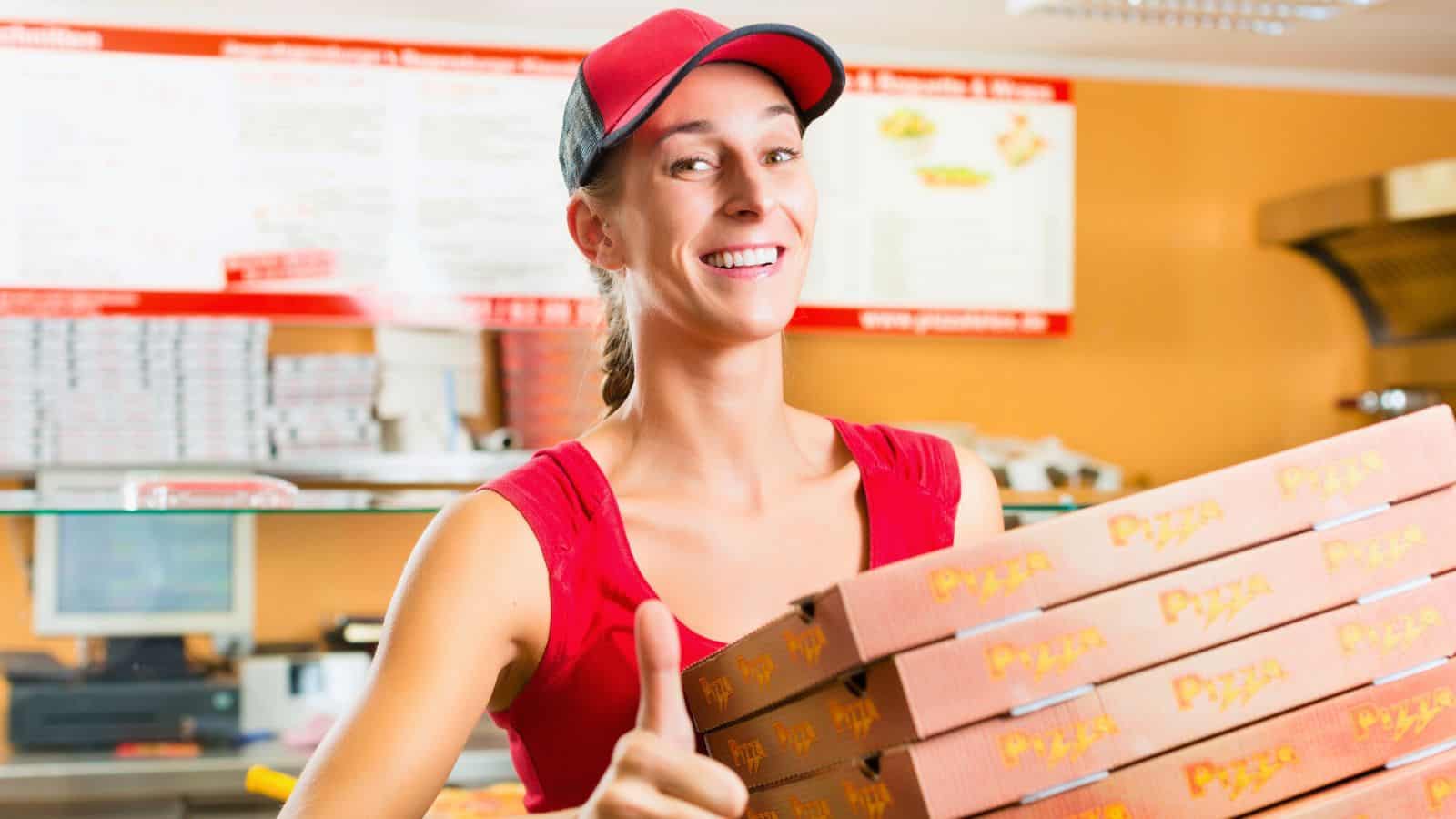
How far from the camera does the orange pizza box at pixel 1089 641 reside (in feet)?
2.90

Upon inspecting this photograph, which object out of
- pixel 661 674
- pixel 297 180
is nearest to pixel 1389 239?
pixel 297 180

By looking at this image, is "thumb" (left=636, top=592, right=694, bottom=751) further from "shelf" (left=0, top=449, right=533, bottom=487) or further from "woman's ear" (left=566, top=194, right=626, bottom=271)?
"shelf" (left=0, top=449, right=533, bottom=487)

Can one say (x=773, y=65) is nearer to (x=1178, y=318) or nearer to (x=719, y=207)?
(x=719, y=207)

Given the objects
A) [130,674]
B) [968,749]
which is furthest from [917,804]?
[130,674]

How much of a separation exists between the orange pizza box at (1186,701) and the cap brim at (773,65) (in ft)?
1.62

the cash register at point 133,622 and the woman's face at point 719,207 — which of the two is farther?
the cash register at point 133,622

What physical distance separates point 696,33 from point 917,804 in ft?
2.16

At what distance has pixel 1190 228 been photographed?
513cm

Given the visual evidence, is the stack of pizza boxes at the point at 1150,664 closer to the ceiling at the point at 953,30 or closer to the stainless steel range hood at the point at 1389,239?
the ceiling at the point at 953,30

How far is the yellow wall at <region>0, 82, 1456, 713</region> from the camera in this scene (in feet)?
16.2

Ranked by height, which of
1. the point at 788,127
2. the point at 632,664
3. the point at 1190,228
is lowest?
the point at 632,664

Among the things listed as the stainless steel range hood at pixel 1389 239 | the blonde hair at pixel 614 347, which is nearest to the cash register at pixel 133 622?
the blonde hair at pixel 614 347

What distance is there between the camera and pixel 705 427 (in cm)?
128

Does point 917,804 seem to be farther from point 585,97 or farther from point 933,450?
point 585,97
